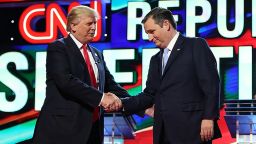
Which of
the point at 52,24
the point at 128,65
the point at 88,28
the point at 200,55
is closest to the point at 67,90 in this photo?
the point at 88,28

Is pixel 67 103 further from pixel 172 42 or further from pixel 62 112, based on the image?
pixel 172 42

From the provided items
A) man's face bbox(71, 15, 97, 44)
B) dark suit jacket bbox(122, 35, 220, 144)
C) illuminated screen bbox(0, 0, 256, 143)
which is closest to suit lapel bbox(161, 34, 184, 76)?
dark suit jacket bbox(122, 35, 220, 144)

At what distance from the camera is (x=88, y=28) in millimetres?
3422

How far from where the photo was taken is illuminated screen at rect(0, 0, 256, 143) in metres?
5.65

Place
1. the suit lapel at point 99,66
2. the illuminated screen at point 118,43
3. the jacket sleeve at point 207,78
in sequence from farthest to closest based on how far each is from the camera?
1. the illuminated screen at point 118,43
2. the suit lapel at point 99,66
3. the jacket sleeve at point 207,78

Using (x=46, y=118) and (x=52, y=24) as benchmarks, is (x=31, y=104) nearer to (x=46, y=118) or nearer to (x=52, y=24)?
(x=52, y=24)

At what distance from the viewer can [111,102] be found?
344 centimetres

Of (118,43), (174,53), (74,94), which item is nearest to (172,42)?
(174,53)

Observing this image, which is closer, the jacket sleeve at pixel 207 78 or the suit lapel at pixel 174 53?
the jacket sleeve at pixel 207 78

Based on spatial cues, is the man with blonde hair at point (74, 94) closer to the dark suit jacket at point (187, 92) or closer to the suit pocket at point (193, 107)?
the dark suit jacket at point (187, 92)

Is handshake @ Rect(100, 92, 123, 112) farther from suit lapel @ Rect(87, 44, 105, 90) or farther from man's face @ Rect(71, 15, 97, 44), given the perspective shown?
man's face @ Rect(71, 15, 97, 44)

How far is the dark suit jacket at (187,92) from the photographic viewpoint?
3.06 meters

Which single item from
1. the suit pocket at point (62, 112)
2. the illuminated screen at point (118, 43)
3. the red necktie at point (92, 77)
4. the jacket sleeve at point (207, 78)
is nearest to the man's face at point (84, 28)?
the red necktie at point (92, 77)

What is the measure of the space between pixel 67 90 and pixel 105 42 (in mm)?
2827
